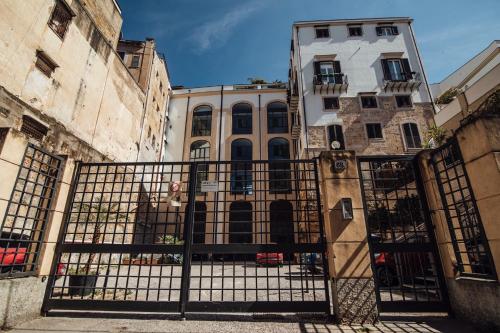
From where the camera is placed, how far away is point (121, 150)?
52.4 feet

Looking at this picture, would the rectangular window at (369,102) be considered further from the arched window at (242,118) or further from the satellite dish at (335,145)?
the arched window at (242,118)

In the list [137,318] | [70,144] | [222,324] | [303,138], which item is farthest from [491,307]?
[303,138]

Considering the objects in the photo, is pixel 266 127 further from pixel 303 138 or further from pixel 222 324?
pixel 222 324

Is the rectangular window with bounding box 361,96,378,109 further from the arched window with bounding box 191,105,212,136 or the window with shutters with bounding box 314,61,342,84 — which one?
the arched window with bounding box 191,105,212,136

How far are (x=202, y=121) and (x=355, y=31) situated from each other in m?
17.1

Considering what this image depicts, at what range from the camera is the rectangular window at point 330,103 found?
2016cm

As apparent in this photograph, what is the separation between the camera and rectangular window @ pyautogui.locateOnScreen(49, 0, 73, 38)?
10.4 meters

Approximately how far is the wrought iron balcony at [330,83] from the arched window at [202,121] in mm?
11903

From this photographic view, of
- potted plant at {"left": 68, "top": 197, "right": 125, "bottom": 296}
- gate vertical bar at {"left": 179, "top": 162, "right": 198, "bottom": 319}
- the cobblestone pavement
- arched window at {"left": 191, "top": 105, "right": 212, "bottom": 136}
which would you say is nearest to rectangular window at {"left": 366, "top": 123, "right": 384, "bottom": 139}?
arched window at {"left": 191, "top": 105, "right": 212, "bottom": 136}

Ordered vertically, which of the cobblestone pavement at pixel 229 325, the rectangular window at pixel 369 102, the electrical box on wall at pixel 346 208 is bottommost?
the cobblestone pavement at pixel 229 325

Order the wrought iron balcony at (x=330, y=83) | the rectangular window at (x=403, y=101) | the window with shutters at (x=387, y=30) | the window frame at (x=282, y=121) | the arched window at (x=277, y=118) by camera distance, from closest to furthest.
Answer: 1. the rectangular window at (x=403, y=101)
2. the wrought iron balcony at (x=330, y=83)
3. the window with shutters at (x=387, y=30)
4. the window frame at (x=282, y=121)
5. the arched window at (x=277, y=118)

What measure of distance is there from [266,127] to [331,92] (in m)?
7.82

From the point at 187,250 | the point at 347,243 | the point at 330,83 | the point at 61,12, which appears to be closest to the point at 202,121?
the point at 330,83

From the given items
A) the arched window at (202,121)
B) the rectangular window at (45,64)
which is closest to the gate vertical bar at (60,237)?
the rectangular window at (45,64)
